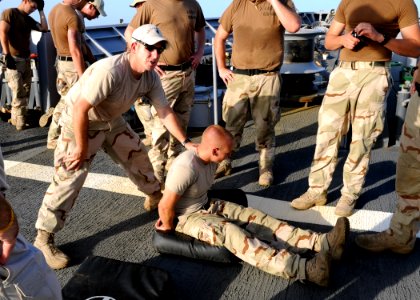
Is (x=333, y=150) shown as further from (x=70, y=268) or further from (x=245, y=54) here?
(x=70, y=268)

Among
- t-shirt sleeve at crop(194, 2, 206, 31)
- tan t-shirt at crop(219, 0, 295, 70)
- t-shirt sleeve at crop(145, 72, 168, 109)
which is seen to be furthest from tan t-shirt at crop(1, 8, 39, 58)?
t-shirt sleeve at crop(145, 72, 168, 109)

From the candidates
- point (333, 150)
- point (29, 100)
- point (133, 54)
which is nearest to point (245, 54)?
point (333, 150)

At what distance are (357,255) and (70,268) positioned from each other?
2.21 meters

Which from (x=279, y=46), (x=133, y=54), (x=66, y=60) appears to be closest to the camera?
(x=133, y=54)

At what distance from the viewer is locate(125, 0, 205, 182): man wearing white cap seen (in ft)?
A: 15.0

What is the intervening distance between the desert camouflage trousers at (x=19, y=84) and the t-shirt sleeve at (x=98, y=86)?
4368mm

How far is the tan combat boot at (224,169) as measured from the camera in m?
5.10

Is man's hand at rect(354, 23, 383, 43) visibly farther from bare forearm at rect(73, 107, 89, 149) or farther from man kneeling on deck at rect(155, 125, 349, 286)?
bare forearm at rect(73, 107, 89, 149)

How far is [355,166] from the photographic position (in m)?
3.98

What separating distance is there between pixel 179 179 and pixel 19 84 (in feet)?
15.6

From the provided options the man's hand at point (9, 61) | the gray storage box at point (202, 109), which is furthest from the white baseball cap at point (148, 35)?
the man's hand at point (9, 61)

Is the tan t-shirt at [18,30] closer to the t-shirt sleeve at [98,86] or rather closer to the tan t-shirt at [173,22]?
the tan t-shirt at [173,22]

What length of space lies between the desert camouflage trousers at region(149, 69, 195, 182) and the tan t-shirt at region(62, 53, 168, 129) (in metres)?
1.03

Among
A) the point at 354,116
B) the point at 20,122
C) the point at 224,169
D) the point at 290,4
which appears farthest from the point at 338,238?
the point at 20,122
